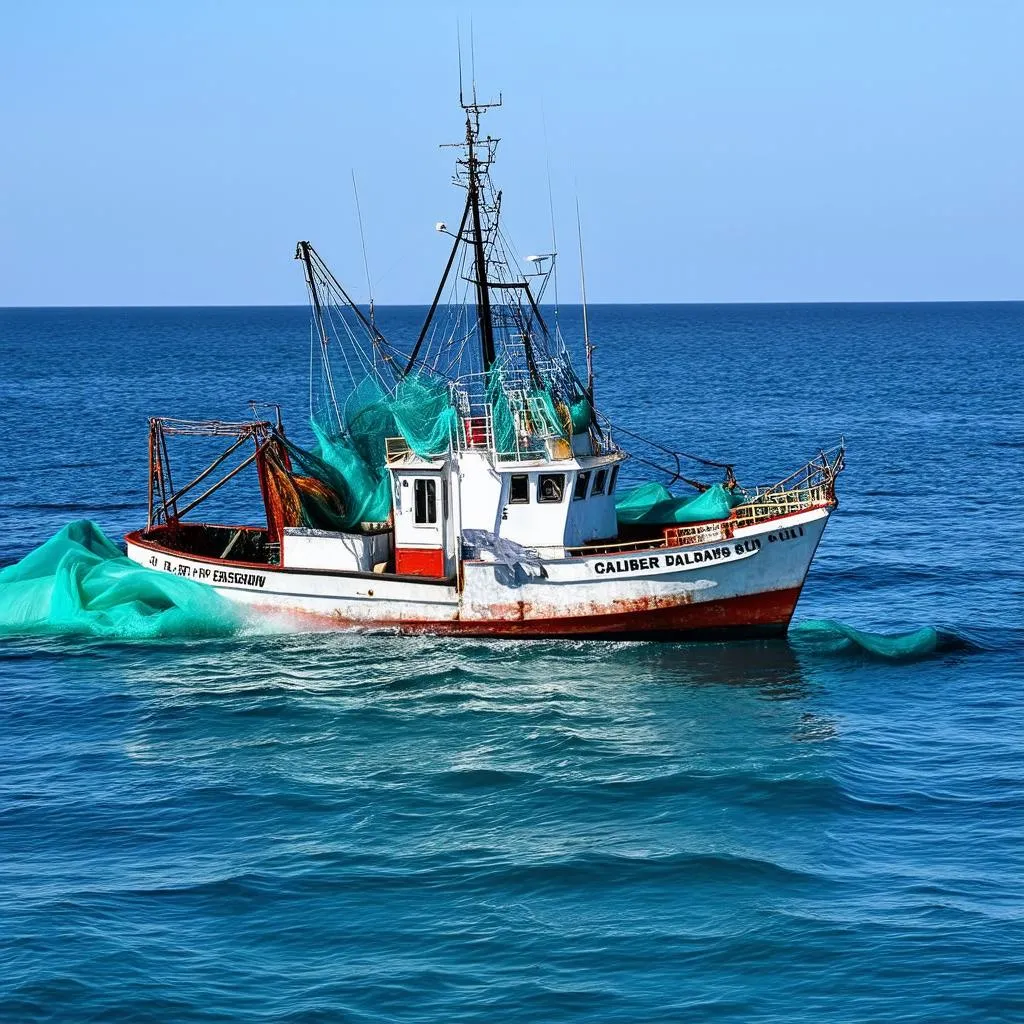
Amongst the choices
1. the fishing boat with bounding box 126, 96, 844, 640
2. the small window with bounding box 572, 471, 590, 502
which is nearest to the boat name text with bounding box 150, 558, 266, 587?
the fishing boat with bounding box 126, 96, 844, 640

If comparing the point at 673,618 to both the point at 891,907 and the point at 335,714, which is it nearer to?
the point at 335,714

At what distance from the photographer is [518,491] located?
Result: 32.3 metres

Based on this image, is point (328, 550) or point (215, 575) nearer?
point (328, 550)

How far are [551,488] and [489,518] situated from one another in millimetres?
1504

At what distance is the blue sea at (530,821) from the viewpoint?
59.2 ft

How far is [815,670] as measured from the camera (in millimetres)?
30938

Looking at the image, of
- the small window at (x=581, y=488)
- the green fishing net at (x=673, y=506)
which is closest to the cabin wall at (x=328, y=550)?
the small window at (x=581, y=488)

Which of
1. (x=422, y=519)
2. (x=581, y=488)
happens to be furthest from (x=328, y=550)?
(x=581, y=488)

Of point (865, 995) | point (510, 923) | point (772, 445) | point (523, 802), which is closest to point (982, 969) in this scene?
point (865, 995)

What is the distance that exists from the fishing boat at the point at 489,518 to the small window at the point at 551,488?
22 mm

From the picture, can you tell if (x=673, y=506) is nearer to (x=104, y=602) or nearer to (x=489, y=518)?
(x=489, y=518)

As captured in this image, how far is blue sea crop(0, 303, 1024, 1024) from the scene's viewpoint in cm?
1803

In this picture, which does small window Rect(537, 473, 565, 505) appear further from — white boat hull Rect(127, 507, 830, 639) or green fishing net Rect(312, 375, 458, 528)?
green fishing net Rect(312, 375, 458, 528)

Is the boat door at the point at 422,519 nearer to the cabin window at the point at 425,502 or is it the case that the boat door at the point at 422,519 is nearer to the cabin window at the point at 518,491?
the cabin window at the point at 425,502
